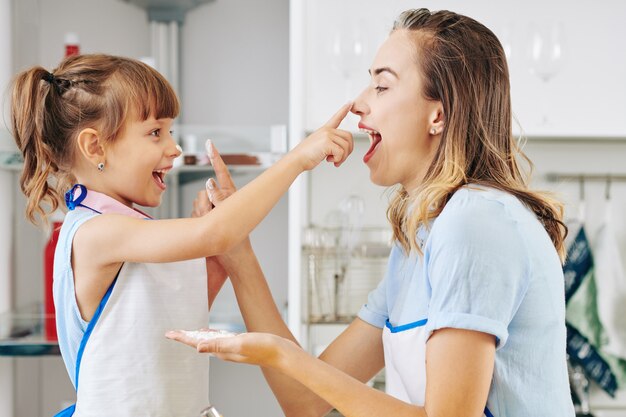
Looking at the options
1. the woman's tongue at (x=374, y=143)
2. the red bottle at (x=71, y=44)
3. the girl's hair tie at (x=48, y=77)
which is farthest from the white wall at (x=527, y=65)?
the girl's hair tie at (x=48, y=77)

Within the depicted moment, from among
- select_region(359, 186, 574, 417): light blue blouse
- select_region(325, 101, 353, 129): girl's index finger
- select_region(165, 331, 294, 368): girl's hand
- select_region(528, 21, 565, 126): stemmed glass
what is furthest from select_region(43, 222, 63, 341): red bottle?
select_region(528, 21, 565, 126): stemmed glass

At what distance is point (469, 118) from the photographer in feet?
3.70

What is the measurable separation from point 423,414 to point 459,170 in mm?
352

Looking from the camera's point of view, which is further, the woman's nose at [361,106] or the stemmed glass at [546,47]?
the stemmed glass at [546,47]

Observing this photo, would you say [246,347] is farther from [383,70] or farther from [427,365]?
[383,70]

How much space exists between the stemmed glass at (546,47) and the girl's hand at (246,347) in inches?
54.1

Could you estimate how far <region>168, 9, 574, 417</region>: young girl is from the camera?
0.96m

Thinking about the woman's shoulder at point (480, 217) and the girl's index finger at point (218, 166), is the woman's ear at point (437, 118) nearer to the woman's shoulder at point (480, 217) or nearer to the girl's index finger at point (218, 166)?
the woman's shoulder at point (480, 217)

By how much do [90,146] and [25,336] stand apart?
91 cm

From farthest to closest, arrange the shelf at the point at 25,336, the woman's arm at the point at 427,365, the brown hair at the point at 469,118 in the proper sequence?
the shelf at the point at 25,336 < the brown hair at the point at 469,118 < the woman's arm at the point at 427,365

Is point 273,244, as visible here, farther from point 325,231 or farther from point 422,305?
point 422,305

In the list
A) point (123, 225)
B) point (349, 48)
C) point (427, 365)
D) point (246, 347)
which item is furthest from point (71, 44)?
point (427, 365)

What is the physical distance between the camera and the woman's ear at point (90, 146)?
1197 millimetres

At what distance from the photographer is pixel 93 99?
1.21 meters
